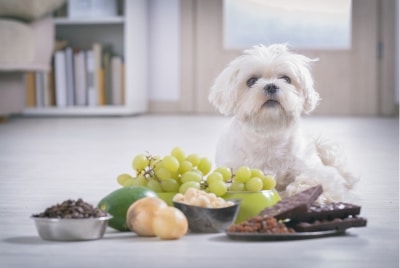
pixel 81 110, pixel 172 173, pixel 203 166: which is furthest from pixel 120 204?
pixel 81 110

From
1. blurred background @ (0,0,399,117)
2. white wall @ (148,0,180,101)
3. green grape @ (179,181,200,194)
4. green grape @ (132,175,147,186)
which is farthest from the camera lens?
white wall @ (148,0,180,101)

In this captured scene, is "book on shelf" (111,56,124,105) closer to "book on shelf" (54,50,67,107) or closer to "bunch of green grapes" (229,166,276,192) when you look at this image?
"book on shelf" (54,50,67,107)

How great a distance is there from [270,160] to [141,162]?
0.40m

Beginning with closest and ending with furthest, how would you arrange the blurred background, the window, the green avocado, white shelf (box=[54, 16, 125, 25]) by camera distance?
the green avocado → white shelf (box=[54, 16, 125, 25]) → the blurred background → the window

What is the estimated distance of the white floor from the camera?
4.64 ft

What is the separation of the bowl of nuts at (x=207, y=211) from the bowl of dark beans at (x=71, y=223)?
16 cm

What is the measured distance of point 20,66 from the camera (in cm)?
529

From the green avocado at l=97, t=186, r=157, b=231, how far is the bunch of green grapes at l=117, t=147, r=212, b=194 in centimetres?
13

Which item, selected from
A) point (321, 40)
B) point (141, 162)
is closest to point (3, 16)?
point (321, 40)

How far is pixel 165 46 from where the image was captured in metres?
7.02

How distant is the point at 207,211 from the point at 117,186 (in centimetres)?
89

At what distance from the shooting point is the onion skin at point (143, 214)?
1608mm

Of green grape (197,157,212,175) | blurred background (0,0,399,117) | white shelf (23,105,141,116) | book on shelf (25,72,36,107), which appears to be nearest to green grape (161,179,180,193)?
green grape (197,157,212,175)

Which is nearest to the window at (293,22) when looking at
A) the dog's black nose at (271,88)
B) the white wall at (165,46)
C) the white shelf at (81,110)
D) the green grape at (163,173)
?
the white wall at (165,46)
